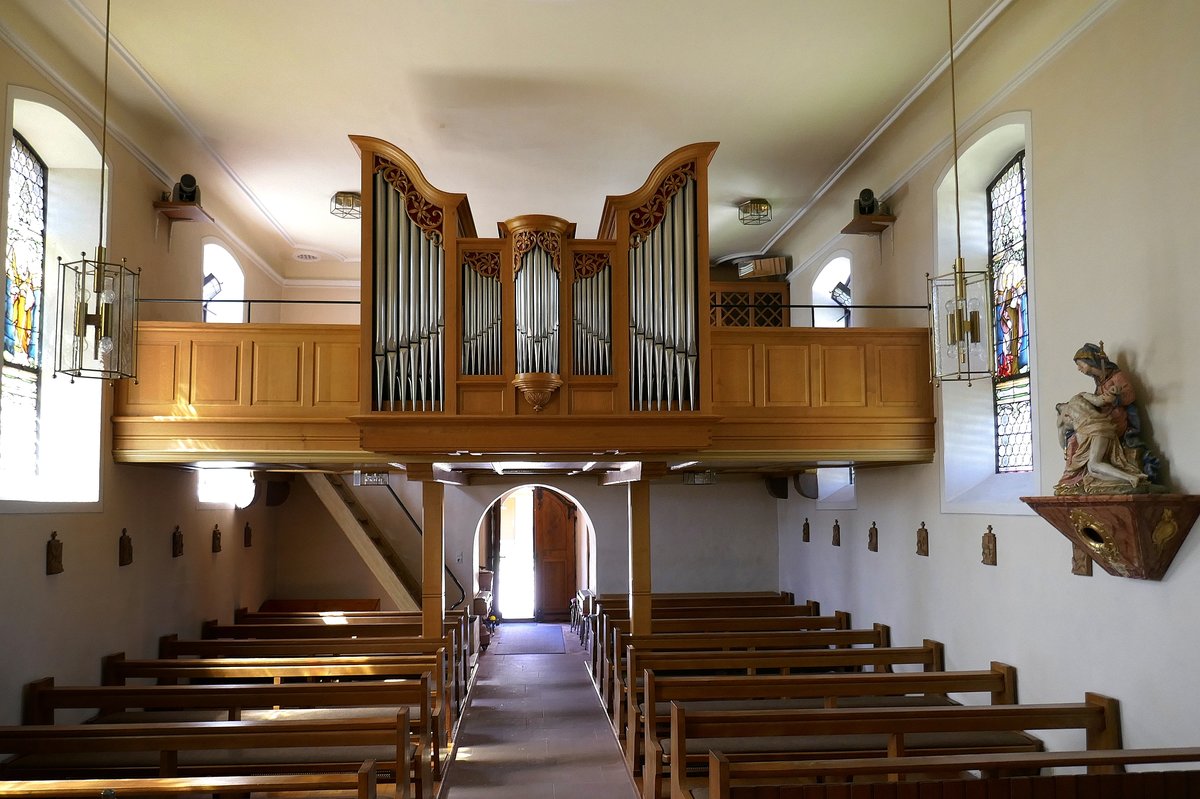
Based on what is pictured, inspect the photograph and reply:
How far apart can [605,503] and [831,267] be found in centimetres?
562

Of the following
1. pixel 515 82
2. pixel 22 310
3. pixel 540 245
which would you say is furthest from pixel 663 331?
pixel 22 310

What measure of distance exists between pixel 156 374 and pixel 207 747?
440cm

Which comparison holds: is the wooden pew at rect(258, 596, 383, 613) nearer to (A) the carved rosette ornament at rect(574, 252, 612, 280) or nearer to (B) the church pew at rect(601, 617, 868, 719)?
(B) the church pew at rect(601, 617, 868, 719)

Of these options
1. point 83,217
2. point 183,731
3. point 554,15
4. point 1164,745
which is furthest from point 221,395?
point 1164,745

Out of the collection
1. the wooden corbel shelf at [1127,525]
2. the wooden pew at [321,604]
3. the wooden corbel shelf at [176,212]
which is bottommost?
the wooden pew at [321,604]

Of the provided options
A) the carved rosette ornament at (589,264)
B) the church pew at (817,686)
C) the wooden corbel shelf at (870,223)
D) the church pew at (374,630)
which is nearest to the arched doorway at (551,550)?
the church pew at (374,630)

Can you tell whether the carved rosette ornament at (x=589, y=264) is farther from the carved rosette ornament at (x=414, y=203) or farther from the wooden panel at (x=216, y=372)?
the wooden panel at (x=216, y=372)

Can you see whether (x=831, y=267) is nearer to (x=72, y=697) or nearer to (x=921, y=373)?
(x=921, y=373)

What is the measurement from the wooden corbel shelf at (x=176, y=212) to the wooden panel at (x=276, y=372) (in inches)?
83.7

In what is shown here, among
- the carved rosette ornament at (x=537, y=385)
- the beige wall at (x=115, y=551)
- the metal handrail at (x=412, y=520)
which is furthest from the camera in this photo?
the metal handrail at (x=412, y=520)

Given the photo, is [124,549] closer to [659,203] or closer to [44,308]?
[44,308]

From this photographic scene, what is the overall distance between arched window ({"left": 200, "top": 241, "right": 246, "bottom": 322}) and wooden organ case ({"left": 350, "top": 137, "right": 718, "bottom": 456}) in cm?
485

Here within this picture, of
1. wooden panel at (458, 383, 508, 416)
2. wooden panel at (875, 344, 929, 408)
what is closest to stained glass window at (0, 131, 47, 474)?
wooden panel at (458, 383, 508, 416)

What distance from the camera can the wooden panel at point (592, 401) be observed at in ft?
26.6
